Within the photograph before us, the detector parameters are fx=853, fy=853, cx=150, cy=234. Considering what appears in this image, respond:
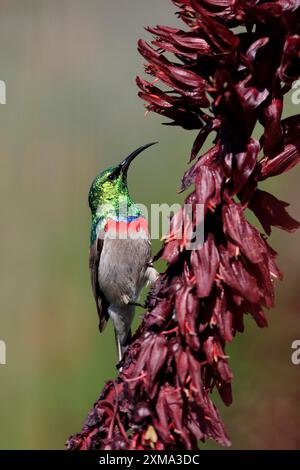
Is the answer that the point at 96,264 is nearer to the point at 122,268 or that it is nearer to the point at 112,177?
the point at 122,268

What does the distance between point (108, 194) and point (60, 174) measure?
22.5 inches

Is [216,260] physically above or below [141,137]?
below

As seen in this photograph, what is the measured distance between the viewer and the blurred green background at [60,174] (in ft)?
8.30

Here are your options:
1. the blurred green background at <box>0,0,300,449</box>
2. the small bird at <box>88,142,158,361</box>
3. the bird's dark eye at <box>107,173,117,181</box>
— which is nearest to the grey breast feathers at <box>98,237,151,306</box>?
the small bird at <box>88,142,158,361</box>

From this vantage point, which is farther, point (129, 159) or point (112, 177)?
point (112, 177)

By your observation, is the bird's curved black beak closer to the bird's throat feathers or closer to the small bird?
the small bird

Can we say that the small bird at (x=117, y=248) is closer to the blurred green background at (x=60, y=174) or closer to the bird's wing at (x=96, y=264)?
the bird's wing at (x=96, y=264)

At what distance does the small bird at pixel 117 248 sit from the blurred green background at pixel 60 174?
0.35m

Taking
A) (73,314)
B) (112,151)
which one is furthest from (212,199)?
(112,151)

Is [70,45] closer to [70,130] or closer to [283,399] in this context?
[70,130]

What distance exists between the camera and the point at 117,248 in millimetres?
3385

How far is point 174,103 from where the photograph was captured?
144cm

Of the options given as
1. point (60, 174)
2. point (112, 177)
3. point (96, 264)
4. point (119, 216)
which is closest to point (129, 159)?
point (60, 174)

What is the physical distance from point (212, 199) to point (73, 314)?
139 cm
